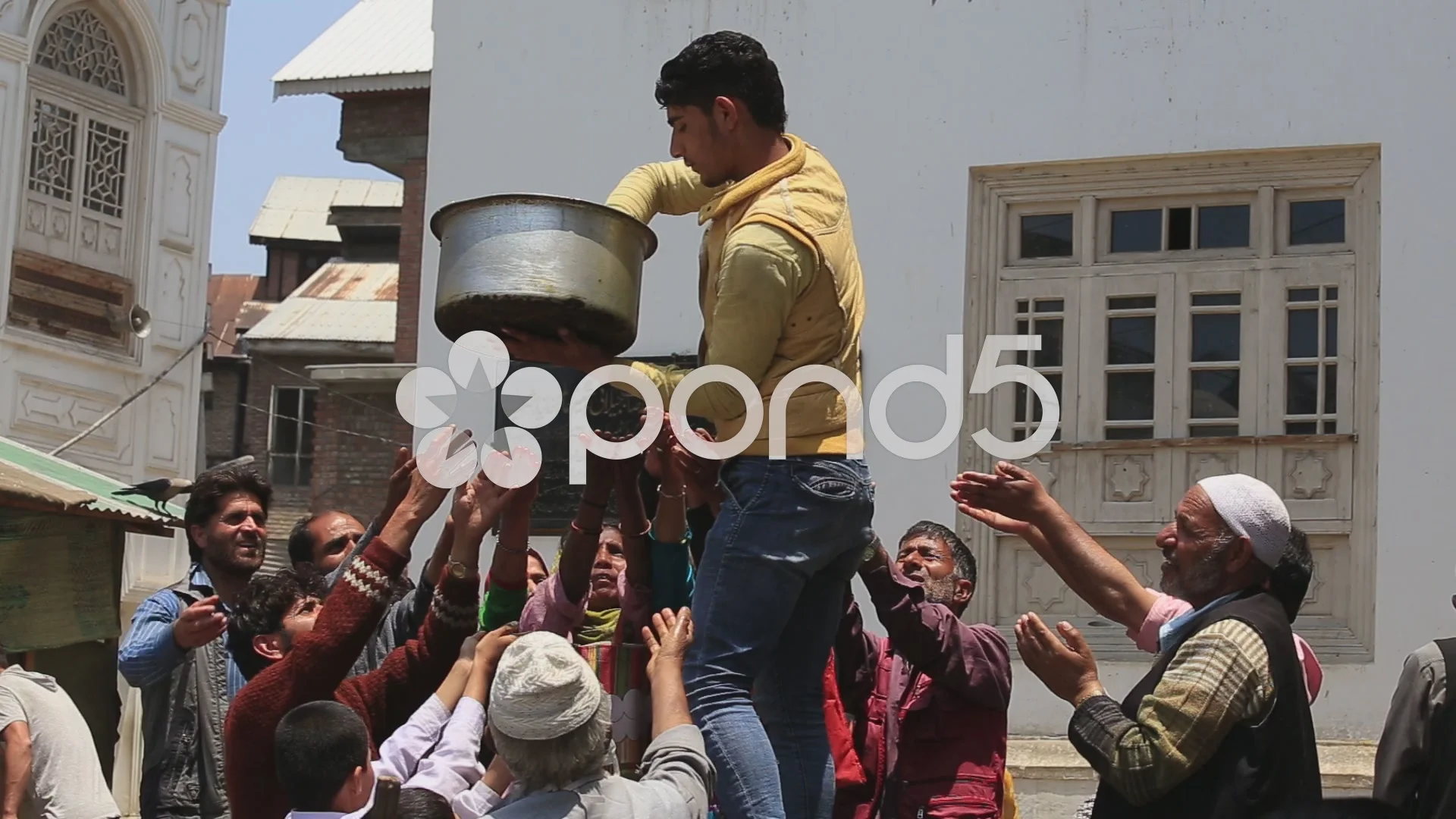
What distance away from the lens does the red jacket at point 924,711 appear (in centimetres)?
609

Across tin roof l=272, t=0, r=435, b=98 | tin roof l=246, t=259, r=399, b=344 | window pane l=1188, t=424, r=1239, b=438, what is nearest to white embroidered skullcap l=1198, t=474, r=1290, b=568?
window pane l=1188, t=424, r=1239, b=438

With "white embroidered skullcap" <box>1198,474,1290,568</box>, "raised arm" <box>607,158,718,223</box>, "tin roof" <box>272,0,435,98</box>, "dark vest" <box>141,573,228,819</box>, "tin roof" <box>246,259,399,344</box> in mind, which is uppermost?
"tin roof" <box>272,0,435,98</box>

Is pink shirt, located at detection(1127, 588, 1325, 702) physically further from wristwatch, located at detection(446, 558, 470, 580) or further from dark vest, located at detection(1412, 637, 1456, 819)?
wristwatch, located at detection(446, 558, 470, 580)

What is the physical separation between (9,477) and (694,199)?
209 inches

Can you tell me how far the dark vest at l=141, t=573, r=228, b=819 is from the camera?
21.6 ft

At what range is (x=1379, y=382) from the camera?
11.1 m

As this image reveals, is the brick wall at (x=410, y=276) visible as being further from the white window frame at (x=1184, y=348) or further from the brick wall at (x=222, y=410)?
the brick wall at (x=222, y=410)

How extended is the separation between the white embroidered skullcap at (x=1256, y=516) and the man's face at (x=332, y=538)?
10.8 ft

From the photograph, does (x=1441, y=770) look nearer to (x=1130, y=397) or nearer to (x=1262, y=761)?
(x=1262, y=761)

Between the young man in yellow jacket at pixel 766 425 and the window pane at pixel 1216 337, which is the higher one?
the window pane at pixel 1216 337

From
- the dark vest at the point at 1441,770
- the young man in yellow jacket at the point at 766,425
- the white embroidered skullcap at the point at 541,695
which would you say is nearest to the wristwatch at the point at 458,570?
the young man in yellow jacket at the point at 766,425

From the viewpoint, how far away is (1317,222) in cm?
1148

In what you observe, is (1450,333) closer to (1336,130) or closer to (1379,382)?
(1379,382)

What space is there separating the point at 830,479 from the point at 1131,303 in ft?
23.2
